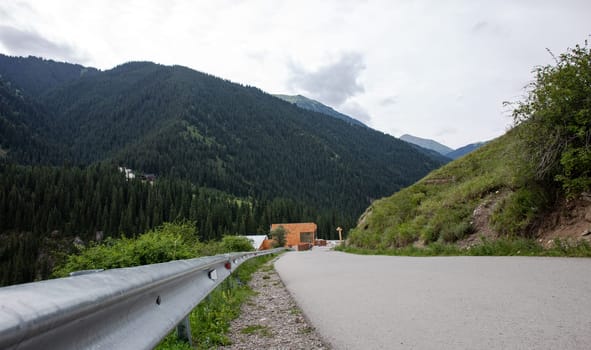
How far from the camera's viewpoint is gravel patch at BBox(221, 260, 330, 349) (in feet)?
12.8

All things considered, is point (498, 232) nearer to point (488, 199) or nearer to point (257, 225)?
point (488, 199)

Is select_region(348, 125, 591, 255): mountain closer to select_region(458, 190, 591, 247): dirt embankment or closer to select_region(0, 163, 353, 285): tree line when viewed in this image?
select_region(458, 190, 591, 247): dirt embankment

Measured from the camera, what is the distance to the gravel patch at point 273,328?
3.91 meters

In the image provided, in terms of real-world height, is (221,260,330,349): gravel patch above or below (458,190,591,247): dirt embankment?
below

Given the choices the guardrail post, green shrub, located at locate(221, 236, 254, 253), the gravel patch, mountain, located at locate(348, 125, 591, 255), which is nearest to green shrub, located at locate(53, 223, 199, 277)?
the gravel patch

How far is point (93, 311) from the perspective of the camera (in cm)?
166

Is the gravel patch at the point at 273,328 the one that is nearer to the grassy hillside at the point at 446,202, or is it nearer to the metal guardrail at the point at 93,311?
the metal guardrail at the point at 93,311

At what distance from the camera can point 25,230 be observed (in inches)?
4786

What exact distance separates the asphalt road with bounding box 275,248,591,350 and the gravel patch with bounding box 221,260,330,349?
0.16 m

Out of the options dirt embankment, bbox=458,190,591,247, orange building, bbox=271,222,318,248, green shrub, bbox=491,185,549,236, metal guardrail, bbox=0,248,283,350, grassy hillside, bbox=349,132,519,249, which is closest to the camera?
metal guardrail, bbox=0,248,283,350

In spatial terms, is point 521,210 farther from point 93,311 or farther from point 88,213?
point 88,213

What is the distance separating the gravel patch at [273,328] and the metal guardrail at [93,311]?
113 cm

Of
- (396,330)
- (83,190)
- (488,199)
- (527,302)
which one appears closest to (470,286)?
(527,302)

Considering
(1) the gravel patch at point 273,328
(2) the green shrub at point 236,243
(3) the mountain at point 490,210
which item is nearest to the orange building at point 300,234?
(2) the green shrub at point 236,243
